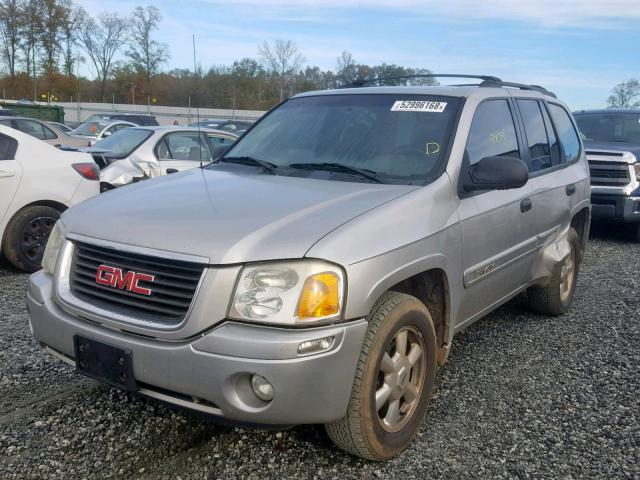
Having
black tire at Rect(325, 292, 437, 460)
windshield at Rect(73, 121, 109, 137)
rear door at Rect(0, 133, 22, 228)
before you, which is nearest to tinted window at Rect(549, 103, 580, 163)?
black tire at Rect(325, 292, 437, 460)

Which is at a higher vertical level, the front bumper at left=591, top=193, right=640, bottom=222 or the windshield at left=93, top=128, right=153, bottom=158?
the windshield at left=93, top=128, right=153, bottom=158

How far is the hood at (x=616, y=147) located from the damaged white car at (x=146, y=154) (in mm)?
5616

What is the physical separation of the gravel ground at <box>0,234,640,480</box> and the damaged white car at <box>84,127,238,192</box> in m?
4.84

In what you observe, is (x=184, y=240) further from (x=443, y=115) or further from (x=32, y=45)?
(x=32, y=45)

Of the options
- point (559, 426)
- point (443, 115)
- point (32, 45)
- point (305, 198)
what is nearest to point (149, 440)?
point (305, 198)

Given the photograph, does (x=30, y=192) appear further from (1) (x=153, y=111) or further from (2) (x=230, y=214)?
(1) (x=153, y=111)

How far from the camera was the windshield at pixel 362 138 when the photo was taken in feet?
11.8

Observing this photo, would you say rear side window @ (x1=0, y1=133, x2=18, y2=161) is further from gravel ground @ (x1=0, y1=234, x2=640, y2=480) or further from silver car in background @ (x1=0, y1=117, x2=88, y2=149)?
silver car in background @ (x1=0, y1=117, x2=88, y2=149)

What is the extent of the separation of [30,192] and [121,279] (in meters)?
4.17

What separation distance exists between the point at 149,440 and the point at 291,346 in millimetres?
1122

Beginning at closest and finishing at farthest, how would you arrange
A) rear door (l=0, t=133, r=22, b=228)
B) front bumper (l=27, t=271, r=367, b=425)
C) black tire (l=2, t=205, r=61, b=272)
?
front bumper (l=27, t=271, r=367, b=425) → rear door (l=0, t=133, r=22, b=228) → black tire (l=2, t=205, r=61, b=272)

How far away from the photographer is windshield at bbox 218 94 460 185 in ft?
11.8

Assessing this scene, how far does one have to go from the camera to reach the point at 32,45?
5934 cm

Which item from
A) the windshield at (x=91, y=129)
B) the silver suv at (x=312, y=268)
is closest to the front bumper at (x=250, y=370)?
the silver suv at (x=312, y=268)
